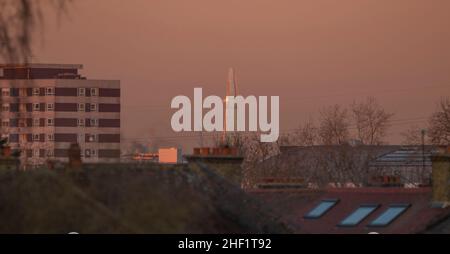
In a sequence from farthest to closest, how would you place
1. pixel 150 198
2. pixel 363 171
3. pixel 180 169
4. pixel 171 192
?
pixel 363 171, pixel 180 169, pixel 171 192, pixel 150 198

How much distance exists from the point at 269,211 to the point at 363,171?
6917cm

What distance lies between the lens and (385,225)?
1986 inches

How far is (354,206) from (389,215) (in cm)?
178

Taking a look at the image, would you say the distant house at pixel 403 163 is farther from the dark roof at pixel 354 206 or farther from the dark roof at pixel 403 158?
the dark roof at pixel 354 206

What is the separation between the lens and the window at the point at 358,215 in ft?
169

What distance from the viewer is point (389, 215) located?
169 feet

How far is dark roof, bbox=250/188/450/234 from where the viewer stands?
50.5 m

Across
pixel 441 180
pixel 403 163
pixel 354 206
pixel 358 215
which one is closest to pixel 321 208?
pixel 354 206

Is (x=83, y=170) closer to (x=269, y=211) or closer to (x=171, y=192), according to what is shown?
(x=171, y=192)

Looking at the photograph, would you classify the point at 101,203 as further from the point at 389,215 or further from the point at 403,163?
the point at 403,163

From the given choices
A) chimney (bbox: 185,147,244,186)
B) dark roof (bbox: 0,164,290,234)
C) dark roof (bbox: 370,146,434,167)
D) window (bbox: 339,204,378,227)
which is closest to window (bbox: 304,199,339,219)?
window (bbox: 339,204,378,227)
